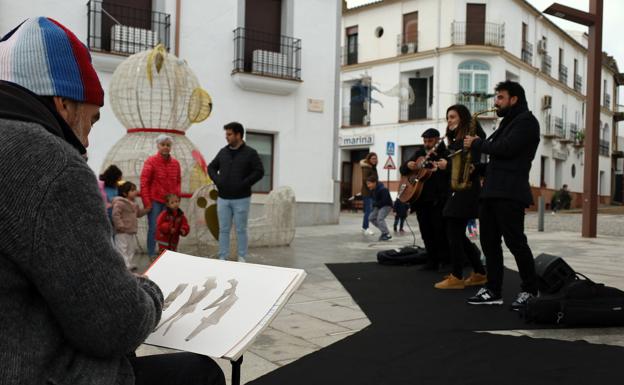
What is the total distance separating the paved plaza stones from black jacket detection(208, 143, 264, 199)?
1121mm

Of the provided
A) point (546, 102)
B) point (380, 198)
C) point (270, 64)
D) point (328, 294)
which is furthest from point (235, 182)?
point (546, 102)

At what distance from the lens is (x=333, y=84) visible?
1536 cm

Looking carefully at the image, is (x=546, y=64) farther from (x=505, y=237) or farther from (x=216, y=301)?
(x=216, y=301)

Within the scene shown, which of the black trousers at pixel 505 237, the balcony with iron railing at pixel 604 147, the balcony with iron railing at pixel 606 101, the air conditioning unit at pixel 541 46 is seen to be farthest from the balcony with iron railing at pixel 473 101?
the black trousers at pixel 505 237

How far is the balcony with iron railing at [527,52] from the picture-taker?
94.7ft

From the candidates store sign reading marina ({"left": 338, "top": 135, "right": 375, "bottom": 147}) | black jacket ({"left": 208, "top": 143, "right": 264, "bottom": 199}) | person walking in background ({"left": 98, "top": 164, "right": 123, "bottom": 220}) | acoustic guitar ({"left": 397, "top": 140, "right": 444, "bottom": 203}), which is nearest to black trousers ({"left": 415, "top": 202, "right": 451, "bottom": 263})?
acoustic guitar ({"left": 397, "top": 140, "right": 444, "bottom": 203})

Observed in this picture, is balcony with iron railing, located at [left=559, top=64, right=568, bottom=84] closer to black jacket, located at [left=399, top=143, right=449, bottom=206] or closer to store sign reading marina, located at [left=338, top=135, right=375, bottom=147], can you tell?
store sign reading marina, located at [left=338, top=135, right=375, bottom=147]

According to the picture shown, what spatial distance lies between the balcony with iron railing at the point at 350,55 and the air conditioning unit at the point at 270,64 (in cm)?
1619

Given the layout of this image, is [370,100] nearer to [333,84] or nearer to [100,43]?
[333,84]

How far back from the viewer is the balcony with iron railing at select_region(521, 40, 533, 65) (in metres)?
28.9

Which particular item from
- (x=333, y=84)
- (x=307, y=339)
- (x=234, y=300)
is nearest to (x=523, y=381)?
(x=307, y=339)

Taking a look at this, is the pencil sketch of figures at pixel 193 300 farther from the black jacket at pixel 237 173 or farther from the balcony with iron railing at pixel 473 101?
the balcony with iron railing at pixel 473 101

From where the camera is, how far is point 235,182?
22.5ft

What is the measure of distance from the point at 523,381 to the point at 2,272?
2646 millimetres
